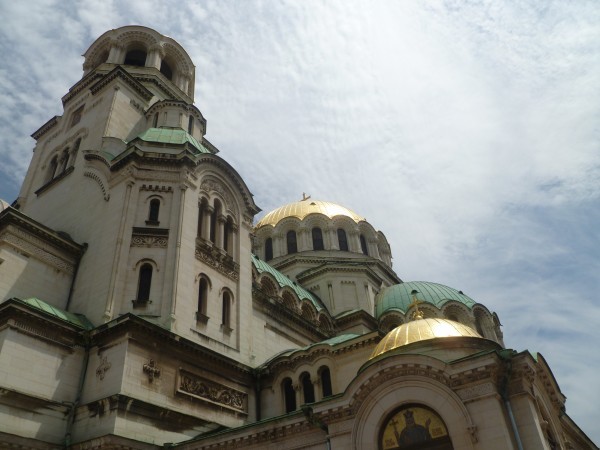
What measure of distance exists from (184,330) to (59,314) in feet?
16.2

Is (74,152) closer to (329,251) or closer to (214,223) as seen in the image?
(214,223)

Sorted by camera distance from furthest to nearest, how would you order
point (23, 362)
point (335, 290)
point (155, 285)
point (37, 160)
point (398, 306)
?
1. point (335, 290)
2. point (398, 306)
3. point (37, 160)
4. point (155, 285)
5. point (23, 362)

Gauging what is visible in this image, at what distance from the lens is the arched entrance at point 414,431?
13.0m

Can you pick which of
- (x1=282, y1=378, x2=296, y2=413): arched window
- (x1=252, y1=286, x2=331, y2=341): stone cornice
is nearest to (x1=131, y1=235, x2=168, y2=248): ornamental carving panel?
(x1=252, y1=286, x2=331, y2=341): stone cornice

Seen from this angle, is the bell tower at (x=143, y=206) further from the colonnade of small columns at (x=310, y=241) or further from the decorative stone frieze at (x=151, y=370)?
the colonnade of small columns at (x=310, y=241)

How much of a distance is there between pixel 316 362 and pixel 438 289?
15.6 metres

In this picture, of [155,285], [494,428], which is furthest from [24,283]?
[494,428]

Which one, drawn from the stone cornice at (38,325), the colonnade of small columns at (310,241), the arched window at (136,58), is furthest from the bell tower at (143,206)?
the colonnade of small columns at (310,241)

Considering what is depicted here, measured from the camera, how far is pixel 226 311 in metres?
24.9

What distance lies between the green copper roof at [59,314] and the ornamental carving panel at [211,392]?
432 cm

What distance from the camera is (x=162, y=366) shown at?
65.3ft

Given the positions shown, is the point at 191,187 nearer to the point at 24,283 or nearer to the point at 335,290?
the point at 24,283

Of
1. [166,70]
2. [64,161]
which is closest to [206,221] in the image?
[64,161]

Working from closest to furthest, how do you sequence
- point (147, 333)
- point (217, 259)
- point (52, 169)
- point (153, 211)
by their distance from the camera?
point (147, 333) < point (153, 211) < point (217, 259) < point (52, 169)
